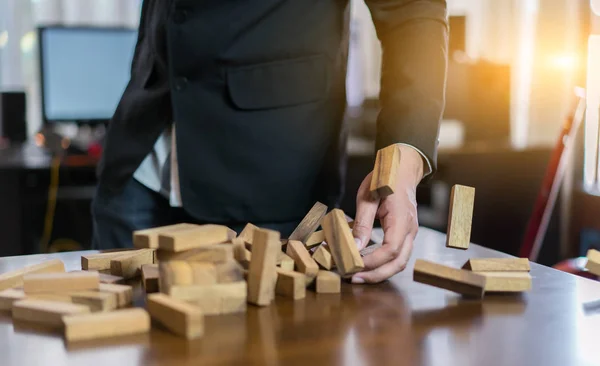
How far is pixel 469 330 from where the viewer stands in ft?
2.06

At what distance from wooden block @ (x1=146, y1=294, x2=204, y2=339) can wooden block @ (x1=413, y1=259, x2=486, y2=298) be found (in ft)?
0.82

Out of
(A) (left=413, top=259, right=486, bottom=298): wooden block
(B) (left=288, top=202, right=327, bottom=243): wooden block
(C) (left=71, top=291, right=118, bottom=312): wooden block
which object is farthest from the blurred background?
(C) (left=71, top=291, right=118, bottom=312): wooden block

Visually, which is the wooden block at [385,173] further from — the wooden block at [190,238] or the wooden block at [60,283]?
the wooden block at [60,283]

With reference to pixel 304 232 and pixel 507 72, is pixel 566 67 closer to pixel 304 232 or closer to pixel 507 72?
pixel 507 72

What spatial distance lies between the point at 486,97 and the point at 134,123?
91.9 inches

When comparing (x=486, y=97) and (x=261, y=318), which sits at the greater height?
(x=486, y=97)

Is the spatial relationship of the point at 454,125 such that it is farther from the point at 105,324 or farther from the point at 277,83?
the point at 105,324

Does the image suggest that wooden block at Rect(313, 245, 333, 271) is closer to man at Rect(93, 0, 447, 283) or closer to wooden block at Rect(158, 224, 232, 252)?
wooden block at Rect(158, 224, 232, 252)

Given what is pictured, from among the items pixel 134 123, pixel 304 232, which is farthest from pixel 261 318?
pixel 134 123

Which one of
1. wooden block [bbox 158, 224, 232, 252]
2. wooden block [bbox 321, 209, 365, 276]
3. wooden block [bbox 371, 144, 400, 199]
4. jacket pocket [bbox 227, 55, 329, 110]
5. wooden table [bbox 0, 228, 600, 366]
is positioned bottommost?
wooden table [bbox 0, 228, 600, 366]

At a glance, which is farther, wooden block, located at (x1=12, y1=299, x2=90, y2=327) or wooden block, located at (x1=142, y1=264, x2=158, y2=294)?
wooden block, located at (x1=142, y1=264, x2=158, y2=294)

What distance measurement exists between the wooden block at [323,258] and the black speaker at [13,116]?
250 cm

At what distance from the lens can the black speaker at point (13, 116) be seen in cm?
294

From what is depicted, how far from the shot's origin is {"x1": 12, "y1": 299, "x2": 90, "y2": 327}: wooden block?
0.63 m
